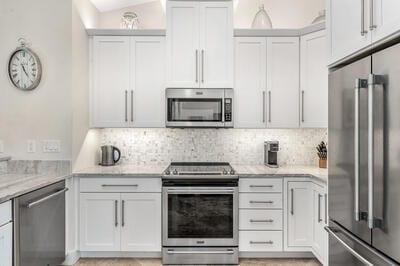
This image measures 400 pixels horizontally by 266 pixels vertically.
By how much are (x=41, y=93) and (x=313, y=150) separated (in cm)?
305

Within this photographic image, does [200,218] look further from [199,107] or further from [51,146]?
[51,146]

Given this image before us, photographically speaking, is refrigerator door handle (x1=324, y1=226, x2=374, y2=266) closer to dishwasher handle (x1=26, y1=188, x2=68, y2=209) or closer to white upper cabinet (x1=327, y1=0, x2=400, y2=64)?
white upper cabinet (x1=327, y1=0, x2=400, y2=64)

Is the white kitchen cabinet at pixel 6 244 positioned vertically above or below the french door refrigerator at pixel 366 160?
below

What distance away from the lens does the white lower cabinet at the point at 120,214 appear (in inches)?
119

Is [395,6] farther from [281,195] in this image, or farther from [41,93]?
[41,93]

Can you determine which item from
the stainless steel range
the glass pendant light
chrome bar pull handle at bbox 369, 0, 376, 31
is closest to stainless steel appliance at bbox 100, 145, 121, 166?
the stainless steel range

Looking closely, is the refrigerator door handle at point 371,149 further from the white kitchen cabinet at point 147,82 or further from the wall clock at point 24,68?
the wall clock at point 24,68

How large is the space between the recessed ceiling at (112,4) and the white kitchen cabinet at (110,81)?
50 centimetres

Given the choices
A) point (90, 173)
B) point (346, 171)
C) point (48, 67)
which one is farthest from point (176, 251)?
point (48, 67)

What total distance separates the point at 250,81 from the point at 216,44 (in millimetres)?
551

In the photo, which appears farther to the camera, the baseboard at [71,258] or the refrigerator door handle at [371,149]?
the baseboard at [71,258]

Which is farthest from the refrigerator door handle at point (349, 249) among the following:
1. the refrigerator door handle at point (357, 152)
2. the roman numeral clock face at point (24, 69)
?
the roman numeral clock face at point (24, 69)

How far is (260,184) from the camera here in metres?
3.02

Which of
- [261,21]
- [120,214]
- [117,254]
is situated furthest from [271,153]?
[117,254]
